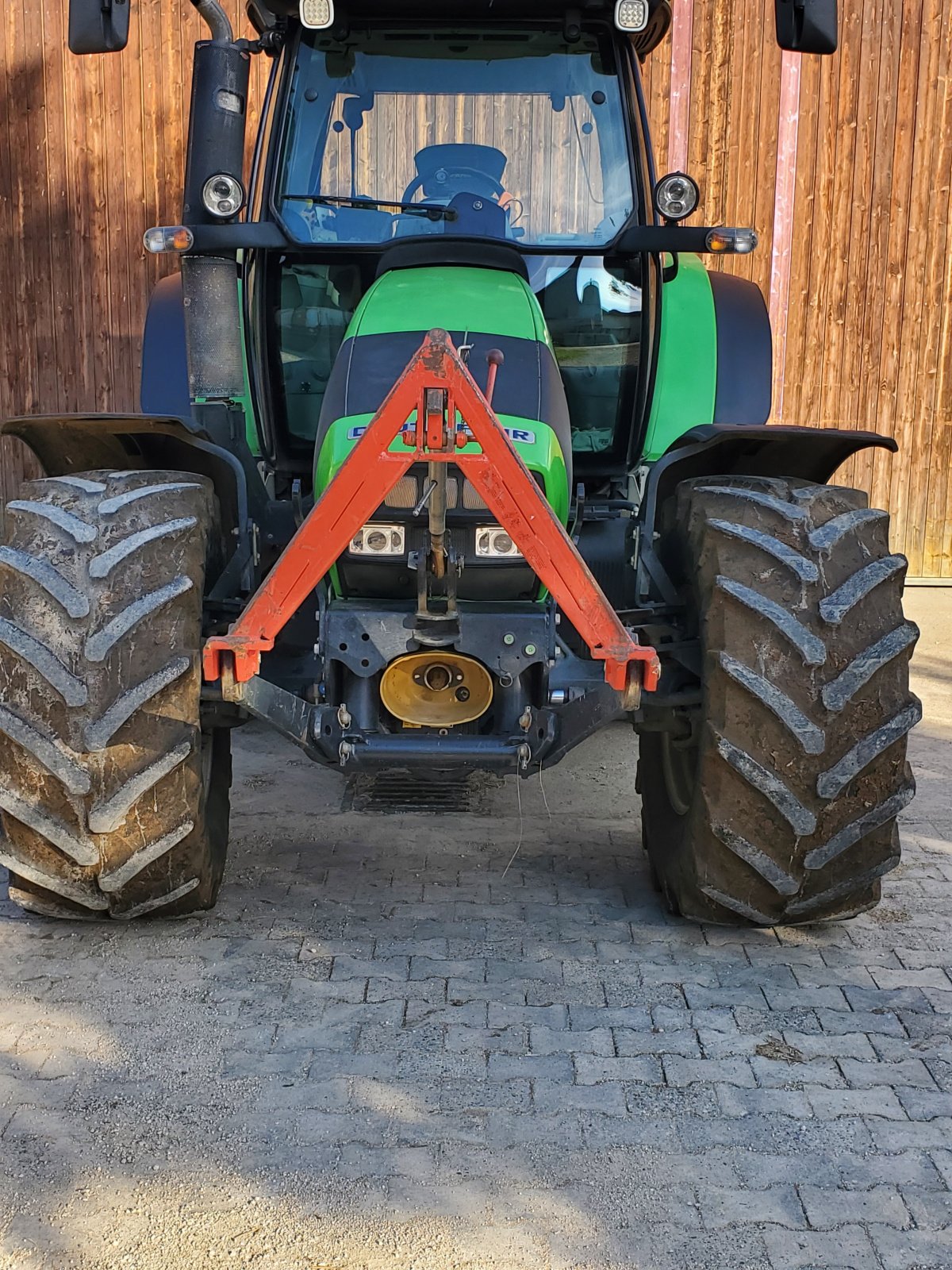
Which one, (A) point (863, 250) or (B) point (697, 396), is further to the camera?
(A) point (863, 250)

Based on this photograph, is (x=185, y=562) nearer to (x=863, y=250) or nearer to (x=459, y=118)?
(x=459, y=118)

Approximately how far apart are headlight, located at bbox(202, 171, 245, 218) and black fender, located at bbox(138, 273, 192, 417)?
0.93m

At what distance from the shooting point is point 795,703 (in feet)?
10.3

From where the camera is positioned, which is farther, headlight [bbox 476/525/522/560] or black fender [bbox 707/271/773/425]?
black fender [bbox 707/271/773/425]

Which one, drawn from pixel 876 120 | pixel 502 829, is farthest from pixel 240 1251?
pixel 876 120

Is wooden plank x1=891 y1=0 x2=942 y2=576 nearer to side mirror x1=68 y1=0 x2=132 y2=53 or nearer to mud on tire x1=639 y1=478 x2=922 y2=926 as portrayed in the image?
mud on tire x1=639 y1=478 x2=922 y2=926

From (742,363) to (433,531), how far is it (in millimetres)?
2094

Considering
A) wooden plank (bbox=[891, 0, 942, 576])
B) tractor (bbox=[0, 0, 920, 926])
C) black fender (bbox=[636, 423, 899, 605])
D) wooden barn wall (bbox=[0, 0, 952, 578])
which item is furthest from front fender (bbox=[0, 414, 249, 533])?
wooden plank (bbox=[891, 0, 942, 576])

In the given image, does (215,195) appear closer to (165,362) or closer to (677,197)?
(165,362)

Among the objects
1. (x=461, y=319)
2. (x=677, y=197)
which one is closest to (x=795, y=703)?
(x=461, y=319)

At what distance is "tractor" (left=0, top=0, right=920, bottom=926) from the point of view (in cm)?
309

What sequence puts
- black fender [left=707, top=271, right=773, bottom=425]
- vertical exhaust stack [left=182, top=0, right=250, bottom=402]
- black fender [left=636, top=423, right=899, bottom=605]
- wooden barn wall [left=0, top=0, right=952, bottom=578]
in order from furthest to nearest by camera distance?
wooden barn wall [left=0, top=0, right=952, bottom=578]
black fender [left=707, top=271, right=773, bottom=425]
vertical exhaust stack [left=182, top=0, right=250, bottom=402]
black fender [left=636, top=423, right=899, bottom=605]

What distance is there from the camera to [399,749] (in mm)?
3211

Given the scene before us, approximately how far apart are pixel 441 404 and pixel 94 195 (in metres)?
6.38
